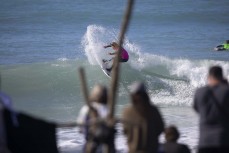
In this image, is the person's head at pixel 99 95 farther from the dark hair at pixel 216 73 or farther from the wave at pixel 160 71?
the wave at pixel 160 71

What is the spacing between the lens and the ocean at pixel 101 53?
17.9 m

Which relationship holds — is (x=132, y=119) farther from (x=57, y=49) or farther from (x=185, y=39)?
(x=185, y=39)

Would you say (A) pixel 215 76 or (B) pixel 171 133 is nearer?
(A) pixel 215 76

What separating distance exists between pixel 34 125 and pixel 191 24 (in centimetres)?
3068

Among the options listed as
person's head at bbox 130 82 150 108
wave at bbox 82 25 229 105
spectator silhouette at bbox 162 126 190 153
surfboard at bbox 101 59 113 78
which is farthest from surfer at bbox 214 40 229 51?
person's head at bbox 130 82 150 108

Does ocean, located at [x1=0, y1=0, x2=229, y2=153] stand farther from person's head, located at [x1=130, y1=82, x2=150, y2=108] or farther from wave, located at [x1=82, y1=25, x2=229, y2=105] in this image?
person's head, located at [x1=130, y1=82, x2=150, y2=108]

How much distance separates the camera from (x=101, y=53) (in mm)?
22484

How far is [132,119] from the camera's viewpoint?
658 cm

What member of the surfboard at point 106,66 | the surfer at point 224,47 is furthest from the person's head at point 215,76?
the surfboard at point 106,66

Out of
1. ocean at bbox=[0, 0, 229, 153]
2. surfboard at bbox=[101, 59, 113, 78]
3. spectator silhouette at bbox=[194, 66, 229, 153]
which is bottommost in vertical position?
ocean at bbox=[0, 0, 229, 153]

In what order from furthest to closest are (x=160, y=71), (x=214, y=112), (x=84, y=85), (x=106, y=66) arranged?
(x=160, y=71)
(x=106, y=66)
(x=214, y=112)
(x=84, y=85)

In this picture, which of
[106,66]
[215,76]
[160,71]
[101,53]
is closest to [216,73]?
[215,76]

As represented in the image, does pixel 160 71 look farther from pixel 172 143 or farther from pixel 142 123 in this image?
pixel 142 123

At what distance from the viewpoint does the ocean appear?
17922 mm
